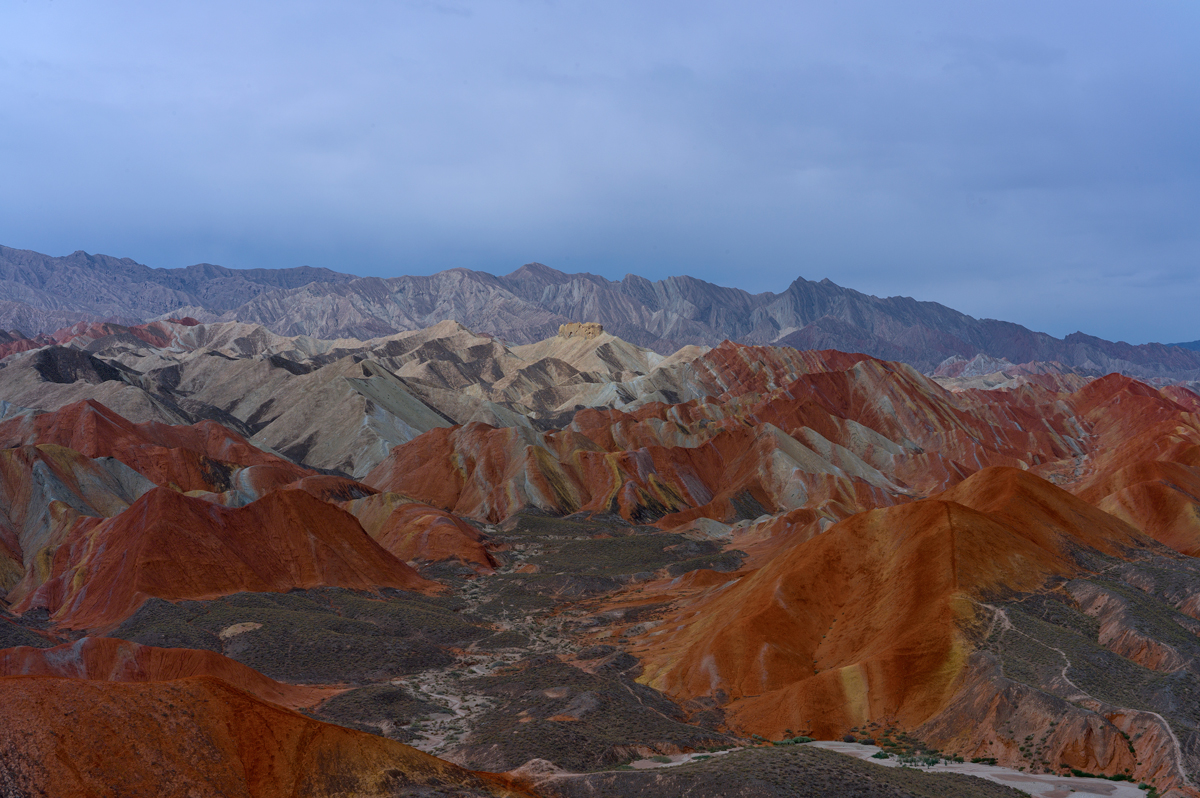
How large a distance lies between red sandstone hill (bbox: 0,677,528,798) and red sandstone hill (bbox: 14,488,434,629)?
36.4m

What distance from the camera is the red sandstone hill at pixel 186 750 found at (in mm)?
22234

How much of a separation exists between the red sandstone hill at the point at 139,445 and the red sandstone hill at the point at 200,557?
26427 mm

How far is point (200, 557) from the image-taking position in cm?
6388

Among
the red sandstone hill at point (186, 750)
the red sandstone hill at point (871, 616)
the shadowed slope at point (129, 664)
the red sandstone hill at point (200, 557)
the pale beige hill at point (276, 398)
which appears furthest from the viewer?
the pale beige hill at point (276, 398)

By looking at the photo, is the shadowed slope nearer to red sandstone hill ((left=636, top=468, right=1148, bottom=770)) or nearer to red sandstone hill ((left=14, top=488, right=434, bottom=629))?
red sandstone hill ((left=14, top=488, right=434, bottom=629))

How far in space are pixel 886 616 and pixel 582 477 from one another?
257 feet

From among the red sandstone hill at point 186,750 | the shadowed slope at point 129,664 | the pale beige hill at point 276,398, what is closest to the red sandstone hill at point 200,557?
the shadowed slope at point 129,664

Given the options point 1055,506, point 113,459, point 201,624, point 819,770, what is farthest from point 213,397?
point 819,770

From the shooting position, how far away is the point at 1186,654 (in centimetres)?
4022

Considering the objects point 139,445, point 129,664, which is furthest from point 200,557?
point 139,445

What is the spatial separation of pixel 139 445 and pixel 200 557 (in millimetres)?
47211

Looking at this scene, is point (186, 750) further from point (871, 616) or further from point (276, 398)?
point (276, 398)

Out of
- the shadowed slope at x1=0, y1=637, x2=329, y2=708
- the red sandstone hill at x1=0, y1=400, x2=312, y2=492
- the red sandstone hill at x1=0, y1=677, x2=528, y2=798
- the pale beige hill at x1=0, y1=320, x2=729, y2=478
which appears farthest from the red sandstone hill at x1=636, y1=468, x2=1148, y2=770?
the pale beige hill at x1=0, y1=320, x2=729, y2=478

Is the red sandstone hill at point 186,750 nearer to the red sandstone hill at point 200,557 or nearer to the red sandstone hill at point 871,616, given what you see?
the red sandstone hill at point 871,616
